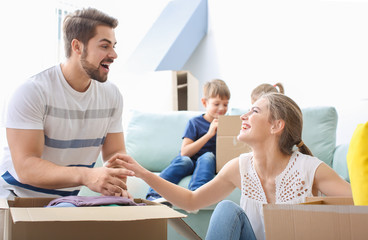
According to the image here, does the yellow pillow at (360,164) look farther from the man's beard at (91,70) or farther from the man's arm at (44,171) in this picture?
the man's beard at (91,70)

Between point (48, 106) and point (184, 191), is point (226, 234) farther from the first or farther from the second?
point (48, 106)

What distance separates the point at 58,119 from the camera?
1547 mm

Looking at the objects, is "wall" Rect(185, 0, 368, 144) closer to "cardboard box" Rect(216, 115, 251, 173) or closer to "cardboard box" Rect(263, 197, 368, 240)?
"cardboard box" Rect(216, 115, 251, 173)

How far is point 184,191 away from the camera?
1485mm

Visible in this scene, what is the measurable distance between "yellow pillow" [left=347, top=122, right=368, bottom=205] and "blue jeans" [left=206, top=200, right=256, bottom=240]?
19.0 inches

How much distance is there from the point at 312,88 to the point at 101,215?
2934 mm

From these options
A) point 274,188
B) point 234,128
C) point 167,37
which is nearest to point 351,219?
point 274,188

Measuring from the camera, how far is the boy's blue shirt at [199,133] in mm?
2625

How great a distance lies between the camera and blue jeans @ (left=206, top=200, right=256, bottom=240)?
48.4 inches

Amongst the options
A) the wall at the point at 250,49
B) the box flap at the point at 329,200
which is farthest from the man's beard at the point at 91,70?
the wall at the point at 250,49

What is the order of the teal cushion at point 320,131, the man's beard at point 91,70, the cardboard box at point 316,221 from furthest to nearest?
1. the teal cushion at point 320,131
2. the man's beard at point 91,70
3. the cardboard box at point 316,221

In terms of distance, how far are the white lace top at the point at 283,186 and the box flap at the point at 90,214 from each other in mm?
569

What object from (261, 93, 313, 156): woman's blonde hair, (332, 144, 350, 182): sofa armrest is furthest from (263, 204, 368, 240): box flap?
(332, 144, 350, 182): sofa armrest

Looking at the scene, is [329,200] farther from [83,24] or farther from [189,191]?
[83,24]
